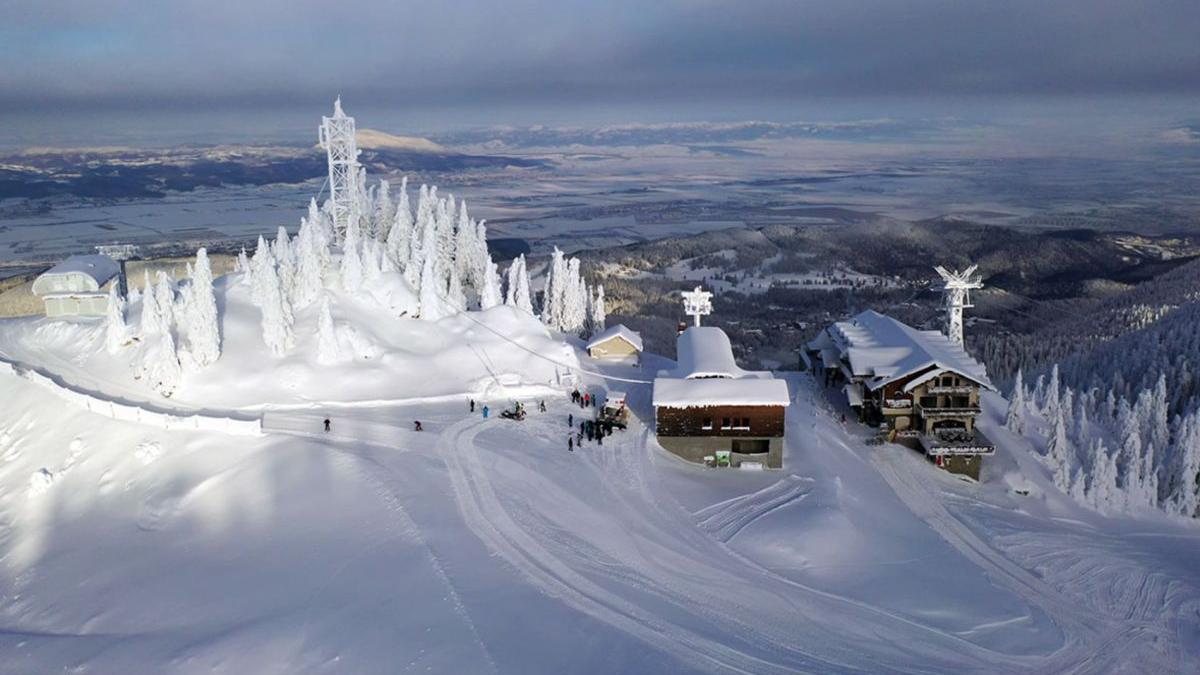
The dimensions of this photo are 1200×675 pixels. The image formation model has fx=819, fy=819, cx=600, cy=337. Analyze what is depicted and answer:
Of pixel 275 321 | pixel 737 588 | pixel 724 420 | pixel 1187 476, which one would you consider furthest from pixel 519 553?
pixel 1187 476

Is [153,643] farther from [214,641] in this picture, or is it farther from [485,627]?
[485,627]

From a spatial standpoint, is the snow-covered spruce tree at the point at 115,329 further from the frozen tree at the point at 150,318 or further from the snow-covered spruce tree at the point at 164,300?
the snow-covered spruce tree at the point at 164,300

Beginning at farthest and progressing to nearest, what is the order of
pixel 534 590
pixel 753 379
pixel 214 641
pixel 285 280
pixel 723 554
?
1. pixel 285 280
2. pixel 753 379
3. pixel 723 554
4. pixel 534 590
5. pixel 214 641

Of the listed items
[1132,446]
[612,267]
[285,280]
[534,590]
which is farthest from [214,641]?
[612,267]

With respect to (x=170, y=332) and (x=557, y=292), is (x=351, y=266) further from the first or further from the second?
(x=557, y=292)

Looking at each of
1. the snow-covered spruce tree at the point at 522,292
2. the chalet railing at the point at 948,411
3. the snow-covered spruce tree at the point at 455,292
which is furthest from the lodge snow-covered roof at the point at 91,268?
the chalet railing at the point at 948,411

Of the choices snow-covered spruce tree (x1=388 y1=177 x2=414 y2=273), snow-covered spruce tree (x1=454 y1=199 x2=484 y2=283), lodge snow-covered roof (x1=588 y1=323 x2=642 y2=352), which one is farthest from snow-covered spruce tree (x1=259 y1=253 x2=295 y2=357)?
snow-covered spruce tree (x1=454 y1=199 x2=484 y2=283)

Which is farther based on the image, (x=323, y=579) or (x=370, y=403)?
(x=370, y=403)
